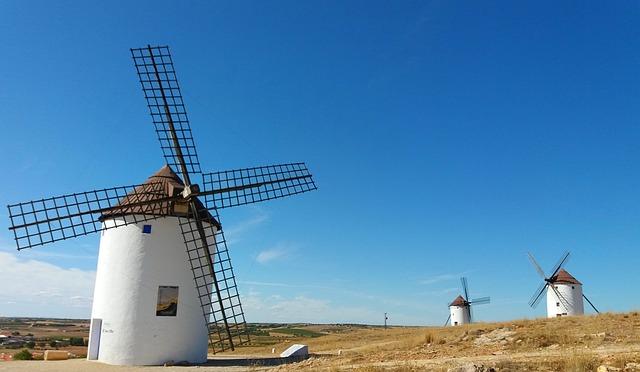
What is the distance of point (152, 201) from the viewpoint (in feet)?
61.7

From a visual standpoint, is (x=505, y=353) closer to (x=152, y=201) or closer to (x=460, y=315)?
(x=152, y=201)

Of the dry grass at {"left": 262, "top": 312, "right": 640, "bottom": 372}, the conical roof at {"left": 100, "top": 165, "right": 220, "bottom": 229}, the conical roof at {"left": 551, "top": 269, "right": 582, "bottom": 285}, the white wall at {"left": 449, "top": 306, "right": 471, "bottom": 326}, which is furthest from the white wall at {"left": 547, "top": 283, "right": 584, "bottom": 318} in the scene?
the conical roof at {"left": 100, "top": 165, "right": 220, "bottom": 229}

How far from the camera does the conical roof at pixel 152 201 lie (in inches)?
743

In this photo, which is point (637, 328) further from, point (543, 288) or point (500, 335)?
point (543, 288)

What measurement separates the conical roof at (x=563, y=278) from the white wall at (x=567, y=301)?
0.29 metres

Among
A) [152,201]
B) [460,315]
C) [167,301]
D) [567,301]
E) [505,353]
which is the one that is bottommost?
[505,353]

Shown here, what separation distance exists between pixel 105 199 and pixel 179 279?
13.6 ft

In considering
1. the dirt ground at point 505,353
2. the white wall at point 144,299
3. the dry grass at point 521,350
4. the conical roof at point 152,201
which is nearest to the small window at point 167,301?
the white wall at point 144,299

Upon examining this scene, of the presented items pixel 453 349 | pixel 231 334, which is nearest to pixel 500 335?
pixel 453 349

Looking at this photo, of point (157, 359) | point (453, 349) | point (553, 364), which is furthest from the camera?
point (157, 359)

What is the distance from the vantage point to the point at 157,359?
60.1 ft

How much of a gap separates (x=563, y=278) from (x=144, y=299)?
39.9 meters

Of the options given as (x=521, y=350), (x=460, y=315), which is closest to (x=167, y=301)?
(x=521, y=350)

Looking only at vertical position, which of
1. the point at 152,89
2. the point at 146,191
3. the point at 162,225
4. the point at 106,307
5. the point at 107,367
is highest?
the point at 152,89
